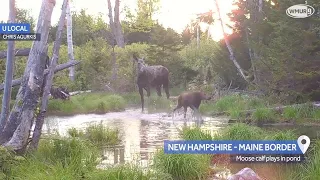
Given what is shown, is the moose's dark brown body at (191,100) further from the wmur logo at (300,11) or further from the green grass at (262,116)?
the wmur logo at (300,11)

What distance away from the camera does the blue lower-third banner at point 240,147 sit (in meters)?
5.19

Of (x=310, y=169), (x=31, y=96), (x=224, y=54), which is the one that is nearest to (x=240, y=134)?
(x=310, y=169)

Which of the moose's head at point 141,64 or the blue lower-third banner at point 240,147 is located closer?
the blue lower-third banner at point 240,147

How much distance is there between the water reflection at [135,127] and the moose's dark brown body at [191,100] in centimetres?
20

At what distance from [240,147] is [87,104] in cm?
549

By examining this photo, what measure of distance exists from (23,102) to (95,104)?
200 inches

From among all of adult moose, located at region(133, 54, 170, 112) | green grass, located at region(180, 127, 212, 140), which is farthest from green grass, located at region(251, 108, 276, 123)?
green grass, located at region(180, 127, 212, 140)

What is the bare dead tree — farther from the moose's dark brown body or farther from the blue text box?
the blue text box

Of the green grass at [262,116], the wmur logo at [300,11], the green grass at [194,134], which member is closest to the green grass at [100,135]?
the green grass at [194,134]

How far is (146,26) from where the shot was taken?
13289 millimetres

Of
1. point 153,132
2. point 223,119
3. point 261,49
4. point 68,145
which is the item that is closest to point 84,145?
point 68,145

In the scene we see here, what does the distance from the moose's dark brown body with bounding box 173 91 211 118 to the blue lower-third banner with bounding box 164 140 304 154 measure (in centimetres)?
352

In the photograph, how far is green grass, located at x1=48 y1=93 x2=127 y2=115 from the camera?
9.98 m

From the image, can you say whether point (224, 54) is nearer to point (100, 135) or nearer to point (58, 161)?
point (100, 135)
